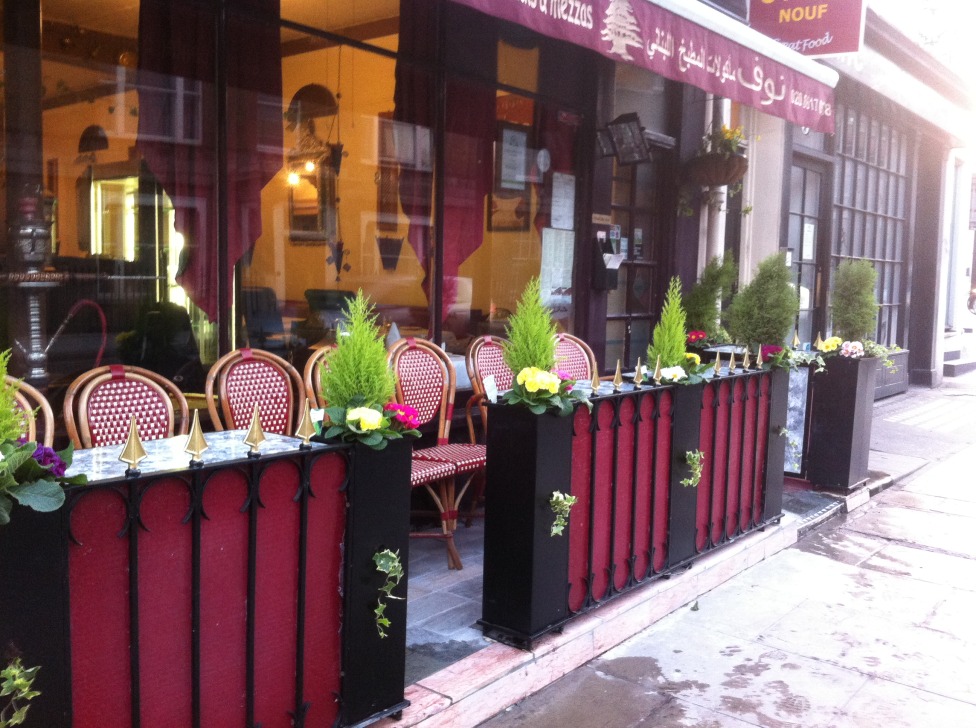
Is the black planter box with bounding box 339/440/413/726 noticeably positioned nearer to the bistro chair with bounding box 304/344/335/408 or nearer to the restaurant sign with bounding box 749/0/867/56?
the bistro chair with bounding box 304/344/335/408

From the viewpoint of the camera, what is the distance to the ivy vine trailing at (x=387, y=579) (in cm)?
271

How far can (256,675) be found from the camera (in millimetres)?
2496

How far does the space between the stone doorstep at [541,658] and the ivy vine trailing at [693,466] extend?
0.47 meters

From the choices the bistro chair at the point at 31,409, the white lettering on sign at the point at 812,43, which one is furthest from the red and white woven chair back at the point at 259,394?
the white lettering on sign at the point at 812,43

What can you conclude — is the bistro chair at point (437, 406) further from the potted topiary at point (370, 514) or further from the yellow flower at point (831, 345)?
the yellow flower at point (831, 345)

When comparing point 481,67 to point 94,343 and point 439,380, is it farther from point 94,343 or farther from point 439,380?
point 94,343

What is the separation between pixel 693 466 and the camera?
4250mm

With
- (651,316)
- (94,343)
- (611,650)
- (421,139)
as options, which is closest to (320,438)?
(611,650)

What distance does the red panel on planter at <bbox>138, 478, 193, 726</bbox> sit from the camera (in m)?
2.22

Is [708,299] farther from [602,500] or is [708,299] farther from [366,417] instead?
[366,417]

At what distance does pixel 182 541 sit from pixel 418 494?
9.89 feet

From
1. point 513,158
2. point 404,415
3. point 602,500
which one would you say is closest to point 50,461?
point 404,415

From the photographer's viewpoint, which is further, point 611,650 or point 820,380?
point 820,380

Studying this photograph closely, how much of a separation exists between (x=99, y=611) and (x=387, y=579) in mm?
877
